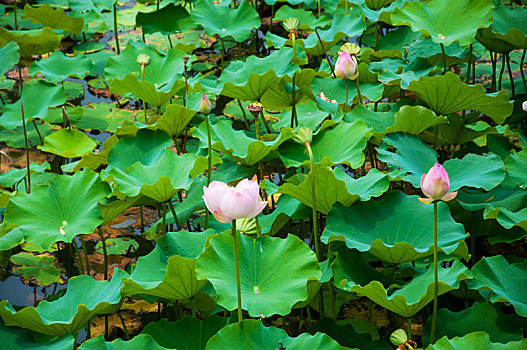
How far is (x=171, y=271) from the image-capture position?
1.55 metres

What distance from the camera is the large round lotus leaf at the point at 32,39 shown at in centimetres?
326

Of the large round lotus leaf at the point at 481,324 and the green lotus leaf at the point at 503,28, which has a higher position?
the green lotus leaf at the point at 503,28

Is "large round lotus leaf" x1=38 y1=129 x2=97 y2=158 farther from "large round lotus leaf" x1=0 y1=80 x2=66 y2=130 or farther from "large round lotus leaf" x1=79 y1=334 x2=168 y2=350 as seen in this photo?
"large round lotus leaf" x1=79 y1=334 x2=168 y2=350

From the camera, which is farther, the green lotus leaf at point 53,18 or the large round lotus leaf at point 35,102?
the green lotus leaf at point 53,18

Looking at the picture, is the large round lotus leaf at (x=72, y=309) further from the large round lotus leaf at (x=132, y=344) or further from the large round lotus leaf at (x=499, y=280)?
the large round lotus leaf at (x=499, y=280)

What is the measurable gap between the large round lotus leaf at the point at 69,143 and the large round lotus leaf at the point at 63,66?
1.45ft

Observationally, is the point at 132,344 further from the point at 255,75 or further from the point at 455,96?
the point at 455,96

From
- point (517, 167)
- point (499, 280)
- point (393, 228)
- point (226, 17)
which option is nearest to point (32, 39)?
point (226, 17)

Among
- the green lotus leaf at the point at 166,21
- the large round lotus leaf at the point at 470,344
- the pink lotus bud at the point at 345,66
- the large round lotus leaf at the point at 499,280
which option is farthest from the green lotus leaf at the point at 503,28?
the green lotus leaf at the point at 166,21

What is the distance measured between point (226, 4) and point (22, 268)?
7.01 ft

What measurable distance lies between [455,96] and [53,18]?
8.95ft

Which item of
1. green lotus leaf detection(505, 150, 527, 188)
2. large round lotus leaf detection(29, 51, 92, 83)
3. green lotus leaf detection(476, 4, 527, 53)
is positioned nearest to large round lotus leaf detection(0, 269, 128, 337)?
green lotus leaf detection(505, 150, 527, 188)

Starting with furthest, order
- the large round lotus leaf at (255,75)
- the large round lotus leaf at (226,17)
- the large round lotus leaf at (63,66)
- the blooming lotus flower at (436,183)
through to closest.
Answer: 1. the large round lotus leaf at (226,17)
2. the large round lotus leaf at (63,66)
3. the large round lotus leaf at (255,75)
4. the blooming lotus flower at (436,183)

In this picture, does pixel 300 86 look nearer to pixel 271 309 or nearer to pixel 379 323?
pixel 379 323
